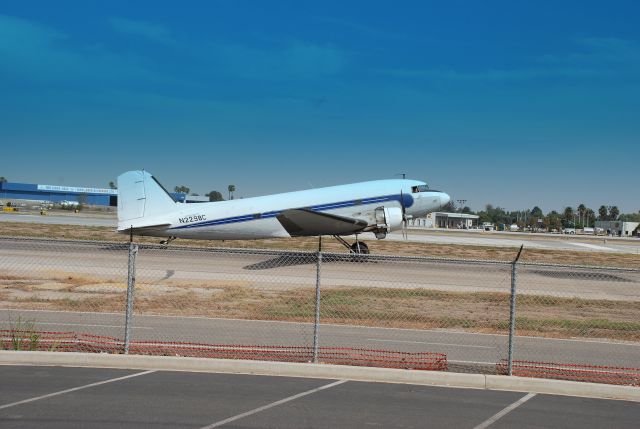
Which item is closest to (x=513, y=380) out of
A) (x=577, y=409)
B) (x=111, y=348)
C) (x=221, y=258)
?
(x=577, y=409)

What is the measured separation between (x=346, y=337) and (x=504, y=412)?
228 inches

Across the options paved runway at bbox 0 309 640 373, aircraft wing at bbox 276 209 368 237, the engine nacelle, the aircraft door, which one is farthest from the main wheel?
paved runway at bbox 0 309 640 373

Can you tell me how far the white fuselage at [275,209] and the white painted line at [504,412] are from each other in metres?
23.8

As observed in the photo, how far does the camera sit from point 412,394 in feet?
29.6

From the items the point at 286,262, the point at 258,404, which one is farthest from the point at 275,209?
the point at 258,404

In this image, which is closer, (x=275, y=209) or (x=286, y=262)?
(x=286, y=262)

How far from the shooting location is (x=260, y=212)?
32.6 meters

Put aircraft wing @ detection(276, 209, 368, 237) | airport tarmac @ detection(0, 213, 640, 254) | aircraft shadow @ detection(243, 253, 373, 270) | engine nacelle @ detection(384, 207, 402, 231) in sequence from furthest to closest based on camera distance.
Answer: airport tarmac @ detection(0, 213, 640, 254), engine nacelle @ detection(384, 207, 402, 231), aircraft wing @ detection(276, 209, 368, 237), aircraft shadow @ detection(243, 253, 373, 270)

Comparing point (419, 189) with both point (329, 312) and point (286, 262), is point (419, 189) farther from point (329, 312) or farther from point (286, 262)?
point (329, 312)

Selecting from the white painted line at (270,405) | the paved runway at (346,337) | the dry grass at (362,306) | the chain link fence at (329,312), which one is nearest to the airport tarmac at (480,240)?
the chain link fence at (329,312)

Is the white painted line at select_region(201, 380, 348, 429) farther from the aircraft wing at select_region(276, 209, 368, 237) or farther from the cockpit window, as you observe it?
the cockpit window

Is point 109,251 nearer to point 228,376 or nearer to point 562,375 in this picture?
point 228,376

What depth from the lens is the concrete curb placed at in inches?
377

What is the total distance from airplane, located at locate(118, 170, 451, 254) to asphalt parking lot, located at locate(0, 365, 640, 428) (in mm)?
21366
